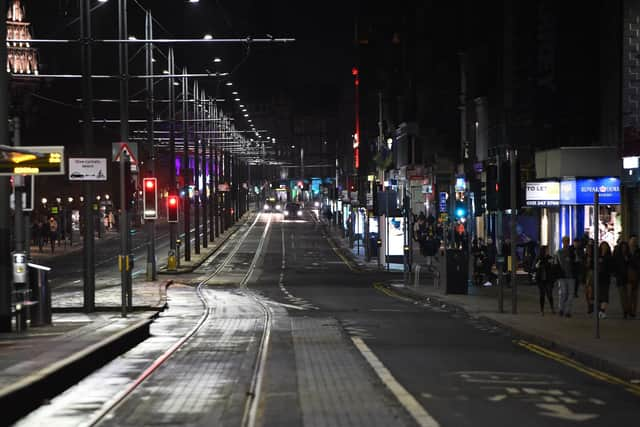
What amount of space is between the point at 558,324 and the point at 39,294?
1119 cm

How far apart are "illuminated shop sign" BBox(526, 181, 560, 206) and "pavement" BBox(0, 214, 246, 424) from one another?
1936 centimetres

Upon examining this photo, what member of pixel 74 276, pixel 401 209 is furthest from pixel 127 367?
pixel 401 209

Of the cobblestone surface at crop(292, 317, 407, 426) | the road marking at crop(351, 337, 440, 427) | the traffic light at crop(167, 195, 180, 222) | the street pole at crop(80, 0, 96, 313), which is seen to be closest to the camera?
the road marking at crop(351, 337, 440, 427)

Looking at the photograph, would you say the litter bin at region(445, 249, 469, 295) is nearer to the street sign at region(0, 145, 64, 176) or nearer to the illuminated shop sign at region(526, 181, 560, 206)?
the illuminated shop sign at region(526, 181, 560, 206)

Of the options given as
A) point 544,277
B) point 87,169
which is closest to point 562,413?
point 544,277

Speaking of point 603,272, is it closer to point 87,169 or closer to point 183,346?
point 183,346

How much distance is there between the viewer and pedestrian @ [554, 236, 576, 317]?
26703 millimetres

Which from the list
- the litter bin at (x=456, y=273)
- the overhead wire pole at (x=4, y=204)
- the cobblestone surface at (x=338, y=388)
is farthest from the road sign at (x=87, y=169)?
the litter bin at (x=456, y=273)

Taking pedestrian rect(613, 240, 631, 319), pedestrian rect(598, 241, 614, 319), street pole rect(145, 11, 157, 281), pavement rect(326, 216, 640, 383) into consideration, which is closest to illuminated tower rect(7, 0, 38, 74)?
street pole rect(145, 11, 157, 281)

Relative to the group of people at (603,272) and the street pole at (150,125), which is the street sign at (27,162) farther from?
the street pole at (150,125)

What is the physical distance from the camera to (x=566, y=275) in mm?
26750

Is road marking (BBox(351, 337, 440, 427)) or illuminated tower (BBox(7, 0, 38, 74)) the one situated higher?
illuminated tower (BBox(7, 0, 38, 74))

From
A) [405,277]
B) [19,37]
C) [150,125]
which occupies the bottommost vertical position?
[405,277]

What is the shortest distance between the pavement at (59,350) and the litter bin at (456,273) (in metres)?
10.5
